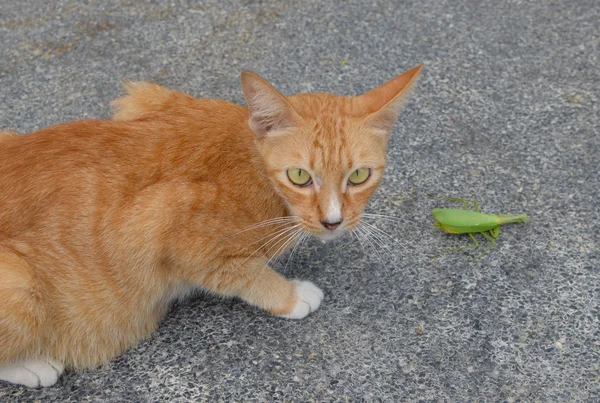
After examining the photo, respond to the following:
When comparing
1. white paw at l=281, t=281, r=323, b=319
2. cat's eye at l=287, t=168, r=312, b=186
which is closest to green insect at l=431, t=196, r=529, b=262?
white paw at l=281, t=281, r=323, b=319

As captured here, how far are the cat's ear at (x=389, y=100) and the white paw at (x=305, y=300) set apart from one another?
0.85 meters

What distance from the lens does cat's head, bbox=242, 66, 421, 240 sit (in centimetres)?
249

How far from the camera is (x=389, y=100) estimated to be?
2490 mm

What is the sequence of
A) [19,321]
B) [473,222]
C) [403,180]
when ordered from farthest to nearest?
[403,180]
[473,222]
[19,321]

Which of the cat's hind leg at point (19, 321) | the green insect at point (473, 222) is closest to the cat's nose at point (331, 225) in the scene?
the green insect at point (473, 222)

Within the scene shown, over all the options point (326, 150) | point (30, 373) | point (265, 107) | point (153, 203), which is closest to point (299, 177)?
point (326, 150)

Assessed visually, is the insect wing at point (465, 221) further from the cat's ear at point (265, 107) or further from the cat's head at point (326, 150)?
the cat's ear at point (265, 107)

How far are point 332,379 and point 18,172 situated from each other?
5.09ft


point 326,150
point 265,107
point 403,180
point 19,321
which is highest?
point 265,107

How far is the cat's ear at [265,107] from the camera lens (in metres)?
2.35

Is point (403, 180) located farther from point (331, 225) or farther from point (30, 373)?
point (30, 373)

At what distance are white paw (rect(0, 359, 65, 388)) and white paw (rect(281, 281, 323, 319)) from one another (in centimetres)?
103

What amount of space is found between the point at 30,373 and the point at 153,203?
0.87 m

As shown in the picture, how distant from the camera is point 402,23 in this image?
4.69 meters
